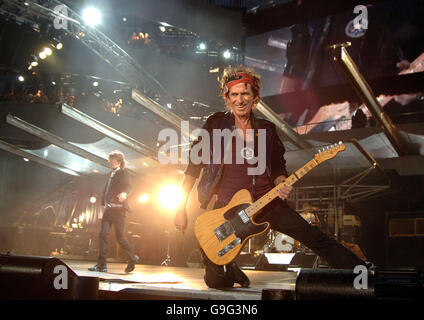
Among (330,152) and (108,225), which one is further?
(108,225)

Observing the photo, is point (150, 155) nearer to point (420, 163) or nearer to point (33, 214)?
point (33, 214)

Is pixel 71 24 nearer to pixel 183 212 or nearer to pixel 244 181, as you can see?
pixel 183 212

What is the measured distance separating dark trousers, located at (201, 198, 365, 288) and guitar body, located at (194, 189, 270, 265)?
10cm

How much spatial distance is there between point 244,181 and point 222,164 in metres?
0.23

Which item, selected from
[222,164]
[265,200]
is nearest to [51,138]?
[222,164]

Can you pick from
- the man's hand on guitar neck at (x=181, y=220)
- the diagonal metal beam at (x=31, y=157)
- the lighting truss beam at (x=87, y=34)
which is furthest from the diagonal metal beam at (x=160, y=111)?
the man's hand on guitar neck at (x=181, y=220)

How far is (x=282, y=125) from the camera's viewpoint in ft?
37.4

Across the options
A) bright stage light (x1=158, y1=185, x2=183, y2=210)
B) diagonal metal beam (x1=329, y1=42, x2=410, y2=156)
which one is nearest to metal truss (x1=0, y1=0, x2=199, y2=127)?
bright stage light (x1=158, y1=185, x2=183, y2=210)

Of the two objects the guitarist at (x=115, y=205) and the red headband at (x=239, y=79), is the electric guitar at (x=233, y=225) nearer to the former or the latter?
the red headband at (x=239, y=79)

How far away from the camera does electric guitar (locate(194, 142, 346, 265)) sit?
123 inches
